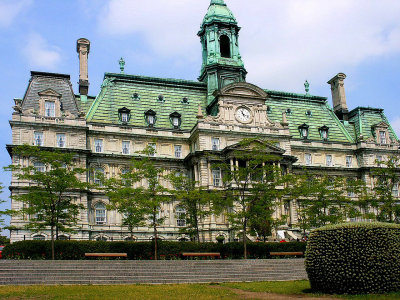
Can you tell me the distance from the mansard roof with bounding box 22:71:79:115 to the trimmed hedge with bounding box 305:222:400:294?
4316 cm

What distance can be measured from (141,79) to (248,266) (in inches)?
1592

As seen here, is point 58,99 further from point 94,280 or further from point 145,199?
point 94,280

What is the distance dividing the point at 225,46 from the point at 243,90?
14257 millimetres

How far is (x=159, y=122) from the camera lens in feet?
211

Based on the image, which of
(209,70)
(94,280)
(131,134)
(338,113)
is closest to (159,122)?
(131,134)

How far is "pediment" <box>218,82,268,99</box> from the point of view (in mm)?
62281

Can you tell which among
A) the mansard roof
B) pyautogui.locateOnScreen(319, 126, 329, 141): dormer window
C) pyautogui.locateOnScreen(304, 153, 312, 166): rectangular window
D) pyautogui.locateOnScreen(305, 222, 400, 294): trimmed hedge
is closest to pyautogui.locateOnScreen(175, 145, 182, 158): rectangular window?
the mansard roof

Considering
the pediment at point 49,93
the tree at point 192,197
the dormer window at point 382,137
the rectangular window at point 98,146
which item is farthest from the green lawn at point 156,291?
the dormer window at point 382,137

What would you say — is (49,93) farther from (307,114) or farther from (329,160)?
(329,160)

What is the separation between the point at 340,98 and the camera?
79375mm

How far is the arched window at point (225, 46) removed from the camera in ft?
243

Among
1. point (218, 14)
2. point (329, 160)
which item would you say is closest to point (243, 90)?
point (218, 14)

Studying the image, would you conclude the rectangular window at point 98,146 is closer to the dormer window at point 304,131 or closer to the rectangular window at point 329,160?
the dormer window at point 304,131

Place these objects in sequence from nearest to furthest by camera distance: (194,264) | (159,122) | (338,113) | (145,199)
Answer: (194,264), (145,199), (159,122), (338,113)
